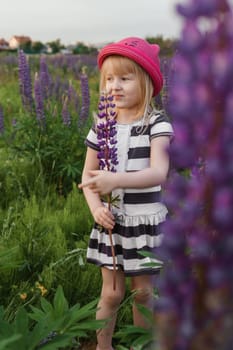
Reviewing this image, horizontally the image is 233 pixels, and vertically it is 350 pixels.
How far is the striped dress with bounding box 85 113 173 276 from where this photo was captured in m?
2.16

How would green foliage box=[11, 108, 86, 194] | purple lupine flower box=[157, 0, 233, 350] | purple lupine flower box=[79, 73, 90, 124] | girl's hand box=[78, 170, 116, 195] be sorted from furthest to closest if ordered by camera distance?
green foliage box=[11, 108, 86, 194]
purple lupine flower box=[79, 73, 90, 124]
girl's hand box=[78, 170, 116, 195]
purple lupine flower box=[157, 0, 233, 350]

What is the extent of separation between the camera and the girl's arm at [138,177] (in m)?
1.84

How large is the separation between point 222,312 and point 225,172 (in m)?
0.18

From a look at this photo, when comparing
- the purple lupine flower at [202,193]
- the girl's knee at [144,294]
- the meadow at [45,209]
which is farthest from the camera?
the meadow at [45,209]

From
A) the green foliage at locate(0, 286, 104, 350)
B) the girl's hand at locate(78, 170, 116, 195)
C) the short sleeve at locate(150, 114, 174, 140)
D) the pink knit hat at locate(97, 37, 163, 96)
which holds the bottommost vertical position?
the green foliage at locate(0, 286, 104, 350)

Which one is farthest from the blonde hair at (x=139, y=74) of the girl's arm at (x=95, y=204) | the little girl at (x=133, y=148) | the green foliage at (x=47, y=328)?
the green foliage at (x=47, y=328)

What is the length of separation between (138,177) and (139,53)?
50 cm

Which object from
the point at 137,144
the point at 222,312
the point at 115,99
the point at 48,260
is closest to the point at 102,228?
the point at 137,144

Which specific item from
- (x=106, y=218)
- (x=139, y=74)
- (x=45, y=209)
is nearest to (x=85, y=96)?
(x=45, y=209)

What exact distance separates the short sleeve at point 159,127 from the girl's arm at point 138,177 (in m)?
0.02

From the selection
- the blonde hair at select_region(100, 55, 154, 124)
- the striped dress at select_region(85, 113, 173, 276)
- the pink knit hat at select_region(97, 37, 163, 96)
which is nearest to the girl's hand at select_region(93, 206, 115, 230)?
the striped dress at select_region(85, 113, 173, 276)

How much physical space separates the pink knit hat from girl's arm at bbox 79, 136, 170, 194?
0.27m

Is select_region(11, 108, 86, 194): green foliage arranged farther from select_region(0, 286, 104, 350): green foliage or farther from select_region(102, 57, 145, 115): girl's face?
select_region(0, 286, 104, 350): green foliage

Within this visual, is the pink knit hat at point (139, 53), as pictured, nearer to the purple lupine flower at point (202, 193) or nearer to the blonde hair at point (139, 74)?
the blonde hair at point (139, 74)
